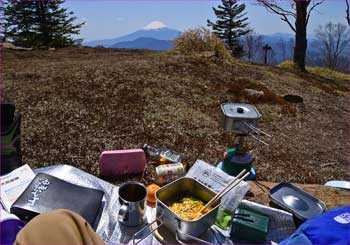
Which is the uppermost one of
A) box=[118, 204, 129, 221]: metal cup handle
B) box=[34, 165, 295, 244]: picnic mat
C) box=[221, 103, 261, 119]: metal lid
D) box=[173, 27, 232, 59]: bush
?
box=[173, 27, 232, 59]: bush

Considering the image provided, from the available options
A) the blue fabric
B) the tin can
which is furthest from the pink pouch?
the blue fabric

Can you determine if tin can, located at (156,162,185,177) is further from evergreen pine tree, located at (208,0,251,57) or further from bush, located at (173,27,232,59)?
evergreen pine tree, located at (208,0,251,57)

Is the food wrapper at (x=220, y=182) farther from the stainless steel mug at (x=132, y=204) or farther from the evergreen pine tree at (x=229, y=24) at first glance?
the evergreen pine tree at (x=229, y=24)

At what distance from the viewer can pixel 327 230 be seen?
1017 millimetres

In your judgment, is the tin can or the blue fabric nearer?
the blue fabric

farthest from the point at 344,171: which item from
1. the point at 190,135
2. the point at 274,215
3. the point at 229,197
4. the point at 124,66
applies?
the point at 124,66

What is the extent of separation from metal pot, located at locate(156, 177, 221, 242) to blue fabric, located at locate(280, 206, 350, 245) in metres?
0.28

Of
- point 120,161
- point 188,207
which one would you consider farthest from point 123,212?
point 120,161

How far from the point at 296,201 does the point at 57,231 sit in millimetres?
993

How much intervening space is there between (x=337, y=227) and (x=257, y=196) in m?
0.49

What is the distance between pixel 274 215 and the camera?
4.25ft

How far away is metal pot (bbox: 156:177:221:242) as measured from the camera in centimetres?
106

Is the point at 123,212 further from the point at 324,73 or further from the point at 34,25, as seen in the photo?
the point at 34,25

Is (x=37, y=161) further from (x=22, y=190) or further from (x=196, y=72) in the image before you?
(x=196, y=72)
